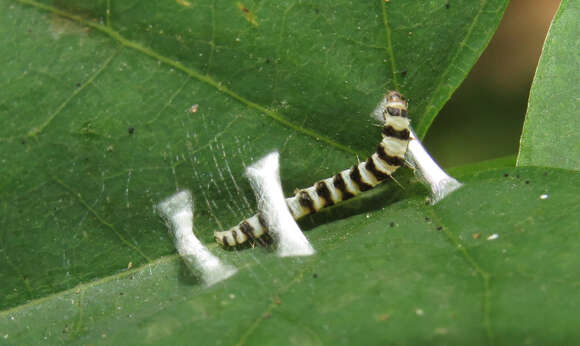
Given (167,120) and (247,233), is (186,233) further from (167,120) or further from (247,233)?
(167,120)

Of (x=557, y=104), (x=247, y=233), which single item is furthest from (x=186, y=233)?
(x=557, y=104)

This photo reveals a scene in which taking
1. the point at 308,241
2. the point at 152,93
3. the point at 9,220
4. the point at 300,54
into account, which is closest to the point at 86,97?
the point at 152,93

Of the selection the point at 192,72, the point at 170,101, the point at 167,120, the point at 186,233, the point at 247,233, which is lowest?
the point at 247,233

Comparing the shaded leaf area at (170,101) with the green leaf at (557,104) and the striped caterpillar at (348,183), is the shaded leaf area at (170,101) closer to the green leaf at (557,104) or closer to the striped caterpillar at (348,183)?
the striped caterpillar at (348,183)

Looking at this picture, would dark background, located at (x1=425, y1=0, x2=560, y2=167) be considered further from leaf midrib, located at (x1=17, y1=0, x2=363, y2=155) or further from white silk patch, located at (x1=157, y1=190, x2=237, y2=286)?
white silk patch, located at (x1=157, y1=190, x2=237, y2=286)

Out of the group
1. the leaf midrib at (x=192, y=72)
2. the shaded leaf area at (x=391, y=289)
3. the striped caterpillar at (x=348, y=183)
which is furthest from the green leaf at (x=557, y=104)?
the leaf midrib at (x=192, y=72)

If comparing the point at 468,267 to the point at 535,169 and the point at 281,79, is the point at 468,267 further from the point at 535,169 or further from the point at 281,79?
the point at 281,79

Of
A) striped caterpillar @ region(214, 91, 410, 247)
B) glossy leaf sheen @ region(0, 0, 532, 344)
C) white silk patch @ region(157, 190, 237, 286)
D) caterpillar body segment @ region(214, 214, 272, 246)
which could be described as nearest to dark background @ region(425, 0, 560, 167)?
striped caterpillar @ region(214, 91, 410, 247)
